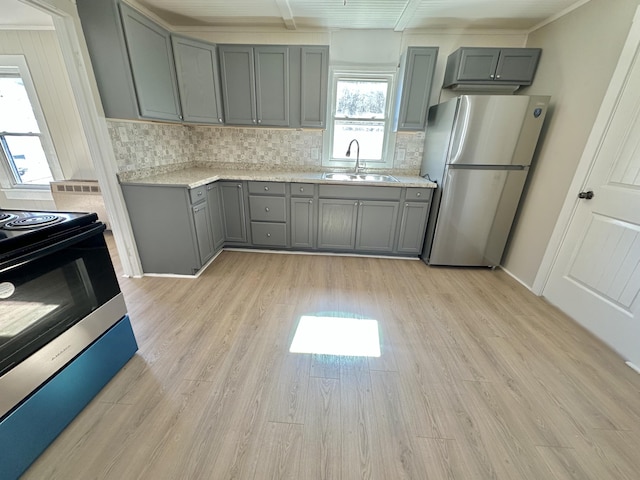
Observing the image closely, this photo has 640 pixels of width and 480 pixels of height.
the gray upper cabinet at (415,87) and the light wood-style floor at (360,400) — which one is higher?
the gray upper cabinet at (415,87)

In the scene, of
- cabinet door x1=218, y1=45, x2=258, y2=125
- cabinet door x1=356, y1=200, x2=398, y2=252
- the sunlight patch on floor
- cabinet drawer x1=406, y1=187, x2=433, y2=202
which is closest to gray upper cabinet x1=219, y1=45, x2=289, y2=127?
cabinet door x1=218, y1=45, x2=258, y2=125

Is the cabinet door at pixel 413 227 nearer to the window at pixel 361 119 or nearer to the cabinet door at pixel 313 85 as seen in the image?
the window at pixel 361 119

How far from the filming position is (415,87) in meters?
2.74

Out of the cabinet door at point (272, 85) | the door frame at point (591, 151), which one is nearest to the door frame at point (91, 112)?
the cabinet door at point (272, 85)

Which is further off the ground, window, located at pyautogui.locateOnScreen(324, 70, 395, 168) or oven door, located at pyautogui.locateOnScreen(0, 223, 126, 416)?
window, located at pyautogui.locateOnScreen(324, 70, 395, 168)

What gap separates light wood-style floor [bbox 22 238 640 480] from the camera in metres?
1.13

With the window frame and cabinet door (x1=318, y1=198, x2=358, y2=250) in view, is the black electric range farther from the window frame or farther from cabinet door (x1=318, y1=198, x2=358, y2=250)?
the window frame

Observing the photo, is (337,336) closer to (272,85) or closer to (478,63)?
(272,85)

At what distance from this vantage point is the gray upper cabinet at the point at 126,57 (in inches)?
73.4

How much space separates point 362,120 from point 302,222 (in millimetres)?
1475

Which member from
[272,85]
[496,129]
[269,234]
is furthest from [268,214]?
[496,129]

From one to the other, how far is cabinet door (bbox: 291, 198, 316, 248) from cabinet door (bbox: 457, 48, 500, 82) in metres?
2.01

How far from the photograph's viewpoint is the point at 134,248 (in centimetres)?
248

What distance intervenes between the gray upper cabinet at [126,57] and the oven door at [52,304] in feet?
4.37
